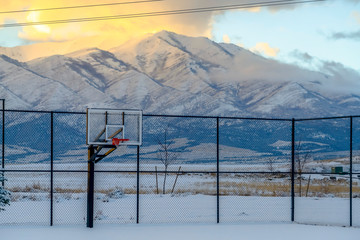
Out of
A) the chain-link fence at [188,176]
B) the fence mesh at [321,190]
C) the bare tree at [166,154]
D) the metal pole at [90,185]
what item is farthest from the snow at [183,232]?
the bare tree at [166,154]

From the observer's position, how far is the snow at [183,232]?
16.4 meters

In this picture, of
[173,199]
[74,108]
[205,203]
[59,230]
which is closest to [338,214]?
[205,203]

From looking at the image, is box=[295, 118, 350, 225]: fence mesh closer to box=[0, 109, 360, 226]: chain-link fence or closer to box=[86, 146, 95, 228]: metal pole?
box=[0, 109, 360, 226]: chain-link fence

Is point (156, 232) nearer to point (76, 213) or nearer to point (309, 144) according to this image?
point (76, 213)

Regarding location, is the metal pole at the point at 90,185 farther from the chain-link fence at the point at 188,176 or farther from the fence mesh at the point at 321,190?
the fence mesh at the point at 321,190

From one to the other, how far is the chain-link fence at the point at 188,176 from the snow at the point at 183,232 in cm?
79

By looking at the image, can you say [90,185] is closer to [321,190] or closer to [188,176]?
[321,190]

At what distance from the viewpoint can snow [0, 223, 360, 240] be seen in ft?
53.7

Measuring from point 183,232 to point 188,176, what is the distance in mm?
49842

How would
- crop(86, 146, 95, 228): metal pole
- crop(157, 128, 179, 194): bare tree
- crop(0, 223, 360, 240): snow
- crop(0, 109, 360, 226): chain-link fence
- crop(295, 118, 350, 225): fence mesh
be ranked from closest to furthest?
1. crop(0, 223, 360, 240): snow
2. crop(86, 146, 95, 228): metal pole
3. crop(0, 109, 360, 226): chain-link fence
4. crop(295, 118, 350, 225): fence mesh
5. crop(157, 128, 179, 194): bare tree

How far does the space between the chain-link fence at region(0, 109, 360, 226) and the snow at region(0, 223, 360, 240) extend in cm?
79

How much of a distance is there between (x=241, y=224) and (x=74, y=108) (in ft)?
578

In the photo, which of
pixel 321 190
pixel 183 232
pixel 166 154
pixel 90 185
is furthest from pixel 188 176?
pixel 90 185

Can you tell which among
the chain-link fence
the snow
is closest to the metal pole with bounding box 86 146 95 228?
the chain-link fence
